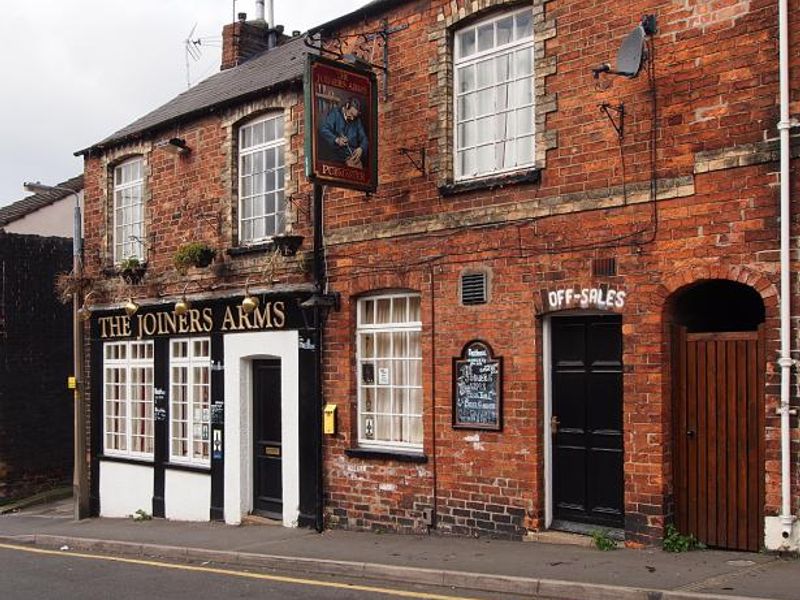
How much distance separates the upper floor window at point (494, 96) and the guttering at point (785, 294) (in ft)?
9.66

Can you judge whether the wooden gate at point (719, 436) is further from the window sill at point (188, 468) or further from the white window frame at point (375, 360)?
the window sill at point (188, 468)

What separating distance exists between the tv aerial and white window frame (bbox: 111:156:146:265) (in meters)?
9.69

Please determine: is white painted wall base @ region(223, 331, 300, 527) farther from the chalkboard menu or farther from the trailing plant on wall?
the chalkboard menu

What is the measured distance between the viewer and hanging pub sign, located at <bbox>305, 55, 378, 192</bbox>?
11359mm

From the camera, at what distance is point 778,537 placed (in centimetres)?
875

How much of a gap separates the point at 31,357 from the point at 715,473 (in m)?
15.1

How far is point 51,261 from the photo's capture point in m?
20.7

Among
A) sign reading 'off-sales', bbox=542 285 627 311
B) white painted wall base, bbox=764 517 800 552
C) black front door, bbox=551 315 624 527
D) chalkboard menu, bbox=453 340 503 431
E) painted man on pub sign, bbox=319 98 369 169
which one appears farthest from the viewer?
painted man on pub sign, bbox=319 98 369 169

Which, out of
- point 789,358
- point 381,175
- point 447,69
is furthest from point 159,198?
point 789,358

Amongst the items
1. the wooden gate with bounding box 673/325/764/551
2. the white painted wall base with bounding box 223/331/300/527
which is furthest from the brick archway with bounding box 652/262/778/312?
the white painted wall base with bounding box 223/331/300/527

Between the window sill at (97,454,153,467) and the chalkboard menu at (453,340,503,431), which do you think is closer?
the chalkboard menu at (453,340,503,431)

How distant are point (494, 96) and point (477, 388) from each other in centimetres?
338

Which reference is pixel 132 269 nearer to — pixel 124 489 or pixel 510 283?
pixel 124 489

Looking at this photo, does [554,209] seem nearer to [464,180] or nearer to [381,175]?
[464,180]
